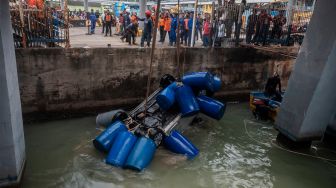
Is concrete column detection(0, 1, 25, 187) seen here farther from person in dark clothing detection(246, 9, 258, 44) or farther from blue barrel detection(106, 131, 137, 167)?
person in dark clothing detection(246, 9, 258, 44)

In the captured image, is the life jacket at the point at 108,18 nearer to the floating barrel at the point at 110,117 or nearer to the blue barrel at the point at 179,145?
the floating barrel at the point at 110,117

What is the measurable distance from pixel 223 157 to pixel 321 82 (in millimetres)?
3481

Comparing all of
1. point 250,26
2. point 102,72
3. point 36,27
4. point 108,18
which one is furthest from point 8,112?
point 108,18

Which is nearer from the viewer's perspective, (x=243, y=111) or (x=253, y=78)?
(x=243, y=111)

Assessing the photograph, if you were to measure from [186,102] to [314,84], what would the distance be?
3714 millimetres

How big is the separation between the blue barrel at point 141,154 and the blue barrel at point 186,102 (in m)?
1.80

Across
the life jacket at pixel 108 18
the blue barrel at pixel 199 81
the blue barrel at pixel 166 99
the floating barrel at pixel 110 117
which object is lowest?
the floating barrel at pixel 110 117

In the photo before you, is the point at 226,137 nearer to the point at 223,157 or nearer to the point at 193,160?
the point at 223,157

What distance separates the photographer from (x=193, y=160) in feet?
26.9

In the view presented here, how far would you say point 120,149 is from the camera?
24.5ft

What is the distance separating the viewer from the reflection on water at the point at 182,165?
7.15 metres

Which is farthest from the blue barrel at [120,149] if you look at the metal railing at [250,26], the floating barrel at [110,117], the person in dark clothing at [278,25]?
the person in dark clothing at [278,25]

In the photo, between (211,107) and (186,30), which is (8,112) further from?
(186,30)

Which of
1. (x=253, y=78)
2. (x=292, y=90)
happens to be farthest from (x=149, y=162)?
(x=253, y=78)
